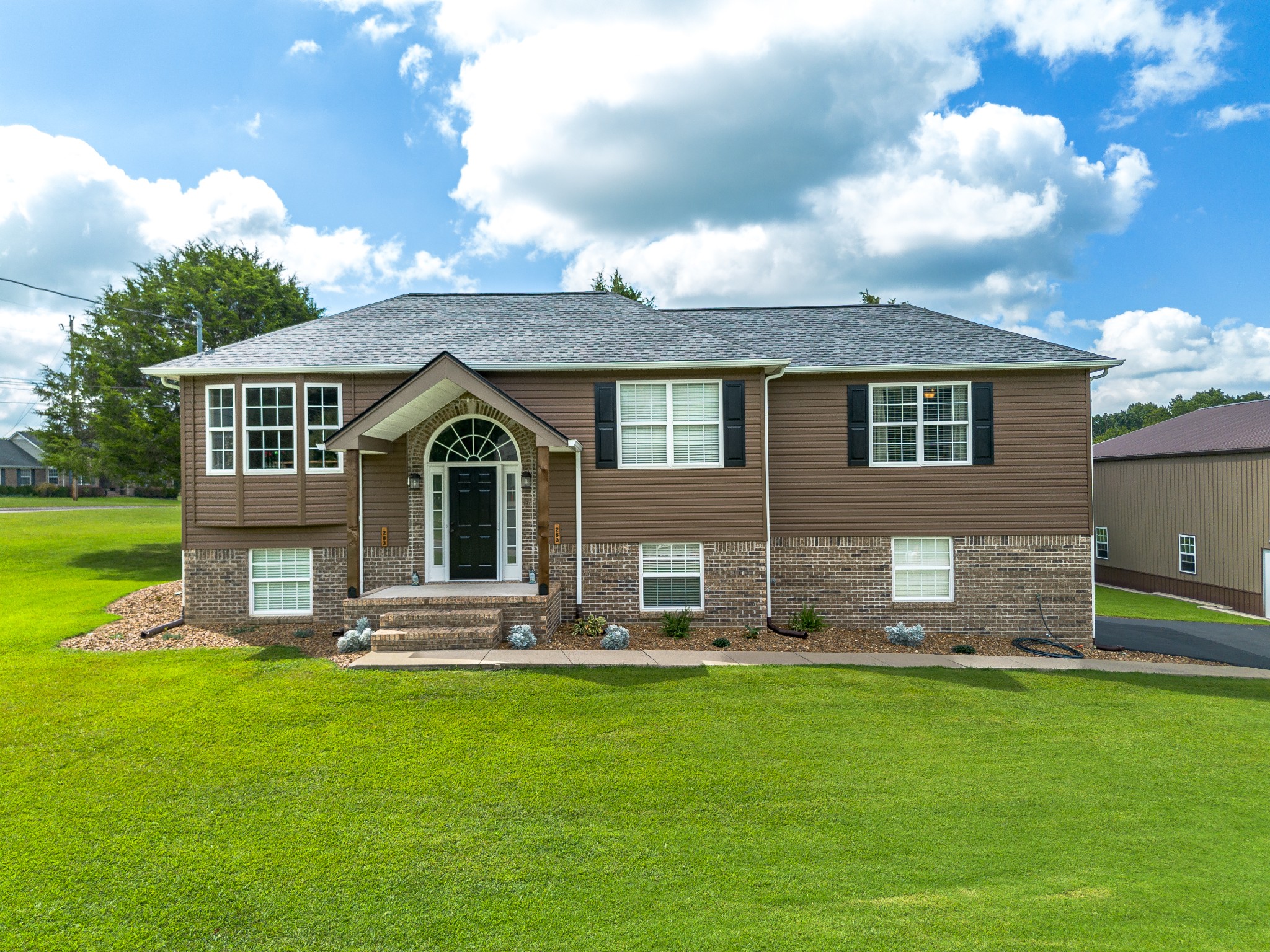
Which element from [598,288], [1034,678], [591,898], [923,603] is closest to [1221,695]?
[1034,678]

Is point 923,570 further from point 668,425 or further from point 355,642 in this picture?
point 355,642

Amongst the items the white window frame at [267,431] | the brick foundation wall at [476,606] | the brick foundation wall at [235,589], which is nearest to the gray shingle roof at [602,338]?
the white window frame at [267,431]

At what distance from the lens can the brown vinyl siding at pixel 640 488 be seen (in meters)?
11.3

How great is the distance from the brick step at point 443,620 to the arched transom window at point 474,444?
326 centimetres

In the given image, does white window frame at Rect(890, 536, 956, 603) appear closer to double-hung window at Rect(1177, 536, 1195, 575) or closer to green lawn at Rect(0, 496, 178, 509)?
double-hung window at Rect(1177, 536, 1195, 575)

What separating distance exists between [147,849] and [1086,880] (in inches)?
249

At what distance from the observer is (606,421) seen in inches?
448

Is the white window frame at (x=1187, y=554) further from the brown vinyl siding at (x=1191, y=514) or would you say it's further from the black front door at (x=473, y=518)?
the black front door at (x=473, y=518)

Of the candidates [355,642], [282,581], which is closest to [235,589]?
[282,581]

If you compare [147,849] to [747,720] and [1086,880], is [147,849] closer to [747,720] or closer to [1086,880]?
[747,720]

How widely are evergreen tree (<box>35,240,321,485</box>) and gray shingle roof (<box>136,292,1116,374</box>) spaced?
35.5ft

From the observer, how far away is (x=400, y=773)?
538 centimetres

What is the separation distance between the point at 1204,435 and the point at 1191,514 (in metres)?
3.19

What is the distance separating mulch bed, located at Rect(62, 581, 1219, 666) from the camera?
→ 988cm
